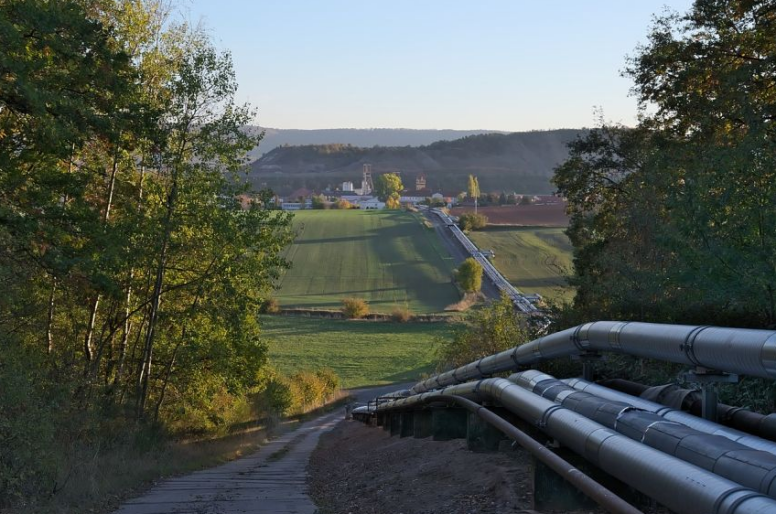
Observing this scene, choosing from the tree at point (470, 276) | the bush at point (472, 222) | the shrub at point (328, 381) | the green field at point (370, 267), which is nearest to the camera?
the shrub at point (328, 381)

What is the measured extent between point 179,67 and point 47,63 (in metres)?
11.2

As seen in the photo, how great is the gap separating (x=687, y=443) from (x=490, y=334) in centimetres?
2914

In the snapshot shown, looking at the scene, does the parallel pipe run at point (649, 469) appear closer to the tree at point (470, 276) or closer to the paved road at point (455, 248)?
the paved road at point (455, 248)

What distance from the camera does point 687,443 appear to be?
5.71m

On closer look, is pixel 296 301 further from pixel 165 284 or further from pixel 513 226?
pixel 165 284

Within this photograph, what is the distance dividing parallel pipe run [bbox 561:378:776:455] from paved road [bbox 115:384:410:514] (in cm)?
411

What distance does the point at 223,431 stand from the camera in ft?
110

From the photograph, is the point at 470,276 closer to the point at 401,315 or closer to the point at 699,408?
the point at 401,315

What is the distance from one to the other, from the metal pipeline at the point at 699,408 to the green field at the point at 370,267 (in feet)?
244

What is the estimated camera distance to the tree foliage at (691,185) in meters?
13.8

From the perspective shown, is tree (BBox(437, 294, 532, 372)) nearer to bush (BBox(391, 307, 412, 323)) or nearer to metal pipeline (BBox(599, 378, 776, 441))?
metal pipeline (BBox(599, 378, 776, 441))

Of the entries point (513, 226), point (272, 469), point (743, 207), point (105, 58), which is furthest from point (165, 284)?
point (513, 226)

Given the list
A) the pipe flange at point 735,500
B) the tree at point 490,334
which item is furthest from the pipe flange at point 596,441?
the tree at point 490,334

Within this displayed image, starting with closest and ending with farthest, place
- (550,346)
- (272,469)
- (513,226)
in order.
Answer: (550,346)
(272,469)
(513,226)
